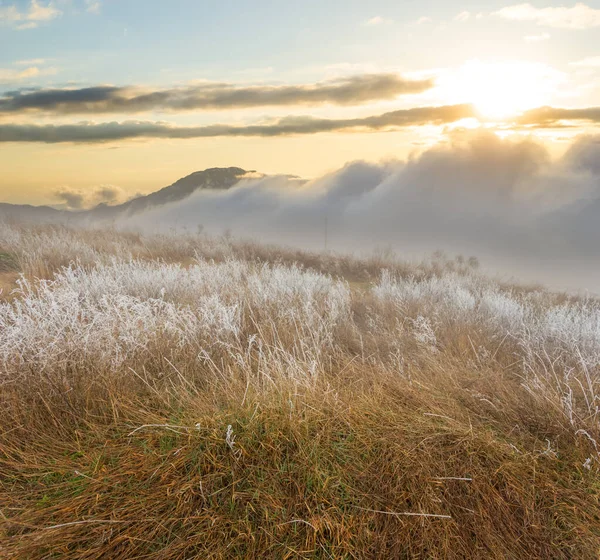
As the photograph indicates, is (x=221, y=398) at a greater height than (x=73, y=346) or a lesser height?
lesser

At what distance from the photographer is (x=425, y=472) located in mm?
2508

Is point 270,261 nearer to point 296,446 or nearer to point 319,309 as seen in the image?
point 319,309

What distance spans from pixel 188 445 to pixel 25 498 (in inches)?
37.3

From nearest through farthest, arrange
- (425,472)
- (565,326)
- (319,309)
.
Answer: (425,472)
(565,326)
(319,309)

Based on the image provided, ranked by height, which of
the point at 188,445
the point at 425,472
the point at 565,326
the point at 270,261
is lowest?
the point at 270,261

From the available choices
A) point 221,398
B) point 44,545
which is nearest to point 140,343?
point 221,398

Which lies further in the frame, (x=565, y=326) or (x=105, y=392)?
(x=565, y=326)

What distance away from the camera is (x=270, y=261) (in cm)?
1300

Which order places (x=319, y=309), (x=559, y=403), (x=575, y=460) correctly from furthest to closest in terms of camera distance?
1. (x=319, y=309)
2. (x=559, y=403)
3. (x=575, y=460)

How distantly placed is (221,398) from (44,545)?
129 cm

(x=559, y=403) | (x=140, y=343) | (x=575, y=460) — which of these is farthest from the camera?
(x=140, y=343)

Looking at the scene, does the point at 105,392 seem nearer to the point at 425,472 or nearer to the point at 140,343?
the point at 140,343

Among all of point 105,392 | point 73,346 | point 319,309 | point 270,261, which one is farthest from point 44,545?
point 270,261

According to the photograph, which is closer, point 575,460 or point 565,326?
point 575,460
